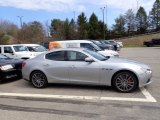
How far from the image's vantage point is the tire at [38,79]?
916 cm

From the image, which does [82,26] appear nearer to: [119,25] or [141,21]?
[119,25]

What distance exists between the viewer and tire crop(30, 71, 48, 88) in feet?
30.0

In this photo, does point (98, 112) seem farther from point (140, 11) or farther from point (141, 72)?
point (140, 11)

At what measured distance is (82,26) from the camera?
85.2m

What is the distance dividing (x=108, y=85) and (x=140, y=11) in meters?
97.8

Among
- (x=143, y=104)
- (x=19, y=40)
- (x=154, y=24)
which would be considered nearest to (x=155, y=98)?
(x=143, y=104)

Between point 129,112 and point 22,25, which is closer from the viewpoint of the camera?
point 129,112

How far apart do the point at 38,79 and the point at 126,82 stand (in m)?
3.09

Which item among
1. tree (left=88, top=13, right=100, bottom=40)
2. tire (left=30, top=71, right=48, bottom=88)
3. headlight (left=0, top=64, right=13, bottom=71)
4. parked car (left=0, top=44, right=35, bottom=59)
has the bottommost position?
tire (left=30, top=71, right=48, bottom=88)

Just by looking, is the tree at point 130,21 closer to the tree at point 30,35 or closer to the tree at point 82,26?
the tree at point 82,26

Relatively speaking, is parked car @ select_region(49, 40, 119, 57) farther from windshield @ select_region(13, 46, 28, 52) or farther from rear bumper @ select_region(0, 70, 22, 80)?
rear bumper @ select_region(0, 70, 22, 80)

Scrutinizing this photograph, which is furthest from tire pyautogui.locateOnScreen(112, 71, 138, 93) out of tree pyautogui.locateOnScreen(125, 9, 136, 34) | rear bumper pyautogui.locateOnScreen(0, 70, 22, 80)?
tree pyautogui.locateOnScreen(125, 9, 136, 34)

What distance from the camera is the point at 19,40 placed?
62.0 m

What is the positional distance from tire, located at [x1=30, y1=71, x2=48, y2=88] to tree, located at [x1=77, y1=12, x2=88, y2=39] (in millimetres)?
72886
